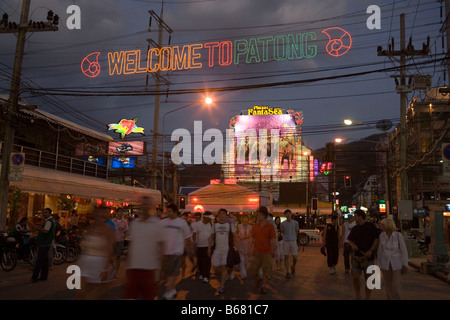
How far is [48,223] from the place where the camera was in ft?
35.5

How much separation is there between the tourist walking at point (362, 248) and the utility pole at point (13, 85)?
12413 millimetres

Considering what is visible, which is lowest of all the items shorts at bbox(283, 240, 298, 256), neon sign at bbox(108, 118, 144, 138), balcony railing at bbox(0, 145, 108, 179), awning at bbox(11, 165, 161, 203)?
shorts at bbox(283, 240, 298, 256)

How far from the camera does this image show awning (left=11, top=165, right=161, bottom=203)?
61.6 ft

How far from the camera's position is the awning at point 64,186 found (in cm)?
1877

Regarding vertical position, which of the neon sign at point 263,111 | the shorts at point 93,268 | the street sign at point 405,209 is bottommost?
the shorts at point 93,268

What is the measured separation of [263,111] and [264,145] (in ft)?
22.0

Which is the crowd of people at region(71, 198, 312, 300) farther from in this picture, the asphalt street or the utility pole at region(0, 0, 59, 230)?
the utility pole at region(0, 0, 59, 230)

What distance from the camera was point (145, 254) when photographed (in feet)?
18.8

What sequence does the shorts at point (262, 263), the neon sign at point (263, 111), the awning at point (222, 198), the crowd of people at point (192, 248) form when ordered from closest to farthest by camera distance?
the crowd of people at point (192, 248), the shorts at point (262, 263), the awning at point (222, 198), the neon sign at point (263, 111)

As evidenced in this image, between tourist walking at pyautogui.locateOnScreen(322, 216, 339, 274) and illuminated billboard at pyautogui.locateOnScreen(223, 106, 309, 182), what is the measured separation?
197ft

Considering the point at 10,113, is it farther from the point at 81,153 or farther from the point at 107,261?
the point at 81,153

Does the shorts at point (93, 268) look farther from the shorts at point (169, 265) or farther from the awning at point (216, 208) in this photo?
the awning at point (216, 208)

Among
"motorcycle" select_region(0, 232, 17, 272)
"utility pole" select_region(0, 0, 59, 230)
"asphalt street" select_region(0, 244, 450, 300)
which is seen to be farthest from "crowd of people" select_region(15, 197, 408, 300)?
"utility pole" select_region(0, 0, 59, 230)

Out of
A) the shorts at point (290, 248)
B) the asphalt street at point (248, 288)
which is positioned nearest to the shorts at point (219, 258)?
the asphalt street at point (248, 288)
